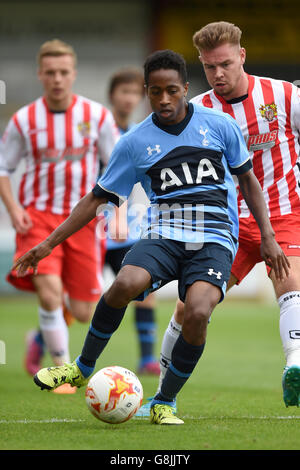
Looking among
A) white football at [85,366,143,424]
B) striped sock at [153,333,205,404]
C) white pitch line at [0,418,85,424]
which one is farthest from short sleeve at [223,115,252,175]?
white pitch line at [0,418,85,424]

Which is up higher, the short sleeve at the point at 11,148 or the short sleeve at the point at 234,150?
the short sleeve at the point at 11,148

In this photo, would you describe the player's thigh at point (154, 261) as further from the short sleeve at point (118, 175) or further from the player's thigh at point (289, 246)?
the player's thigh at point (289, 246)

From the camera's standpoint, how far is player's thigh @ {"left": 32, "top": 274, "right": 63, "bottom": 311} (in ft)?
22.1

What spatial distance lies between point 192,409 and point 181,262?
1.18 metres

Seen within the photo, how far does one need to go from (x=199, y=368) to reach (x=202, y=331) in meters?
4.05

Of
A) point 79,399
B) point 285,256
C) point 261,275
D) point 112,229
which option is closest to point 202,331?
point 285,256

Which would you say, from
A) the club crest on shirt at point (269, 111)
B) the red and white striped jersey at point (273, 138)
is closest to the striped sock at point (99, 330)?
the red and white striped jersey at point (273, 138)

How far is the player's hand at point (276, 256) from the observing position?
461 cm

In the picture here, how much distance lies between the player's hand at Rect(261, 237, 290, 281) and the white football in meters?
0.95

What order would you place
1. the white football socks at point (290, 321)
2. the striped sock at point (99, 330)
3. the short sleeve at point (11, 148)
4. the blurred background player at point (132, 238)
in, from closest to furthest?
A: the striped sock at point (99, 330) < the white football socks at point (290, 321) < the short sleeve at point (11, 148) < the blurred background player at point (132, 238)

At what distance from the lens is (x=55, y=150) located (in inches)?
280

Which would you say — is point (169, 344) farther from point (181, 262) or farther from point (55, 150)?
point (55, 150)

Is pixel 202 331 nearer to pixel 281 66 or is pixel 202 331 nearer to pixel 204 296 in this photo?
pixel 204 296

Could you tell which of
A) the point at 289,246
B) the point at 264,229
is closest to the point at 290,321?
the point at 289,246
